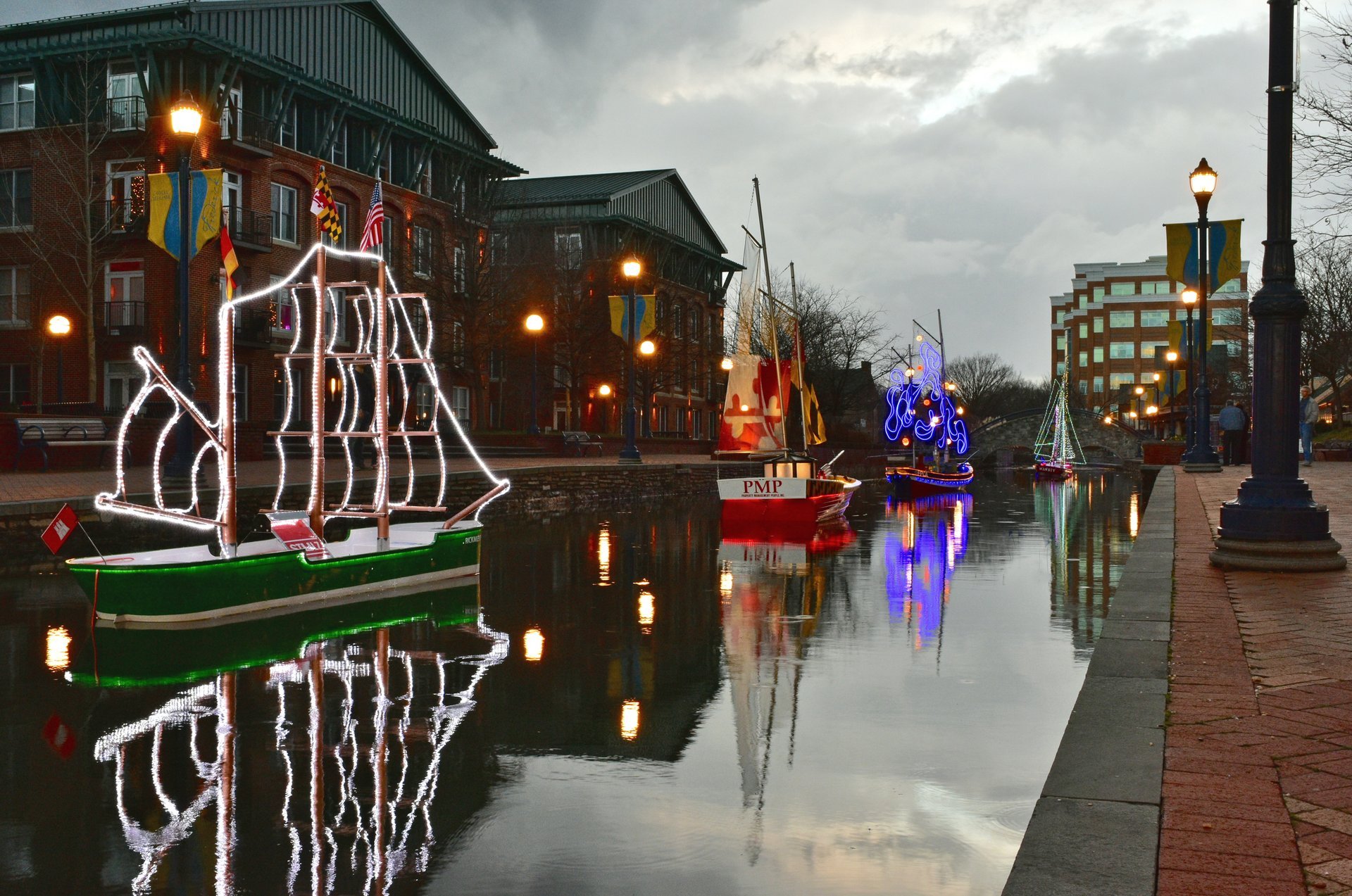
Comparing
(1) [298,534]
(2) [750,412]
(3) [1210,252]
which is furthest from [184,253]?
(3) [1210,252]

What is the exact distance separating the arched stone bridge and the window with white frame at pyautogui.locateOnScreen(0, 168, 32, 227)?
2511 inches

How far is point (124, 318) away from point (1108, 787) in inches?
1640

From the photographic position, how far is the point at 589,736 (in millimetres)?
6625

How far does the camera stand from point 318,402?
11992 millimetres

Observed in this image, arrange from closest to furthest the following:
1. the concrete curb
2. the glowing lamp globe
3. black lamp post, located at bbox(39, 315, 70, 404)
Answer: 1. the concrete curb
2. the glowing lamp globe
3. black lamp post, located at bbox(39, 315, 70, 404)

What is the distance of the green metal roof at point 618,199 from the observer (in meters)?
70.4

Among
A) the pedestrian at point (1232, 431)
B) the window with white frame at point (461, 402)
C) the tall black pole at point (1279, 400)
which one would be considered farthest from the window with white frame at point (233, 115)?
the tall black pole at point (1279, 400)

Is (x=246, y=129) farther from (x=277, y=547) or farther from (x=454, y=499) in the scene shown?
(x=277, y=547)

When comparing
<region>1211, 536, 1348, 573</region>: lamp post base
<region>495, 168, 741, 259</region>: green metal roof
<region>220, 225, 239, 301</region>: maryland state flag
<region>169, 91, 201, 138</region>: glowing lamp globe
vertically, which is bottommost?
<region>1211, 536, 1348, 573</region>: lamp post base

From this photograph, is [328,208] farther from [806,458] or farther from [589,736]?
[806,458]

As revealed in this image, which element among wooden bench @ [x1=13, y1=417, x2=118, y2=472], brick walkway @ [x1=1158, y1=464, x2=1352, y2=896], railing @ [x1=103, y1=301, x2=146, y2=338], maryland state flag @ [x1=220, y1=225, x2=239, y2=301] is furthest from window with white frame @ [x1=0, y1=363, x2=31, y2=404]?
brick walkway @ [x1=1158, y1=464, x2=1352, y2=896]

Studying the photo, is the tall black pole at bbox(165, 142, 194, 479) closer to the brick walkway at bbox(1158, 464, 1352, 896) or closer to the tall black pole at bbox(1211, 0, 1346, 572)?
the tall black pole at bbox(1211, 0, 1346, 572)

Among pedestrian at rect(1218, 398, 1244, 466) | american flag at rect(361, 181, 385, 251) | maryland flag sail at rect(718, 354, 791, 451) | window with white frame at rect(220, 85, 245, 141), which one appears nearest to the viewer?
american flag at rect(361, 181, 385, 251)

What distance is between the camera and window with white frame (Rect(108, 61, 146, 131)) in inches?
1592
